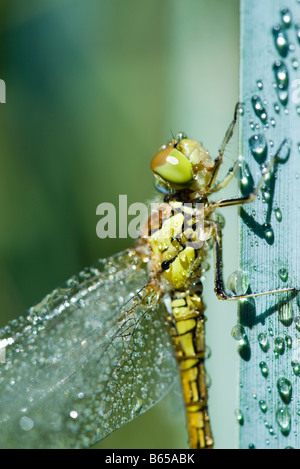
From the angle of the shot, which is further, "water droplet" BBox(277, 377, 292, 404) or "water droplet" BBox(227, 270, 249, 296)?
"water droplet" BBox(227, 270, 249, 296)

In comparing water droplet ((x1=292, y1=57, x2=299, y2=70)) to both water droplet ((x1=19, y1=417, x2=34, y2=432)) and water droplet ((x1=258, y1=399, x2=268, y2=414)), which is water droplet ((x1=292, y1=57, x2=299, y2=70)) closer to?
water droplet ((x1=258, y1=399, x2=268, y2=414))

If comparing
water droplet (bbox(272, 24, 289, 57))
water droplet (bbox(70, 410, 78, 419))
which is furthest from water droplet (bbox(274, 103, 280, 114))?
water droplet (bbox(70, 410, 78, 419))

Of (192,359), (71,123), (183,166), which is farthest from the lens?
(71,123)

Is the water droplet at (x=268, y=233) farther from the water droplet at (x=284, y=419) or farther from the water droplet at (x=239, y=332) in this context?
the water droplet at (x=284, y=419)

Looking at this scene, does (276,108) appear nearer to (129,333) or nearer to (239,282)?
(239,282)

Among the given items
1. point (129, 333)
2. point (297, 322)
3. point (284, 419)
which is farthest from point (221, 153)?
point (284, 419)

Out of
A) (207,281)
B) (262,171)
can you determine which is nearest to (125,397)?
(207,281)

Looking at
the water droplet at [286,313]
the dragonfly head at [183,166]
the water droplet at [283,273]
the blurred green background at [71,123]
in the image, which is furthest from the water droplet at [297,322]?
the blurred green background at [71,123]
